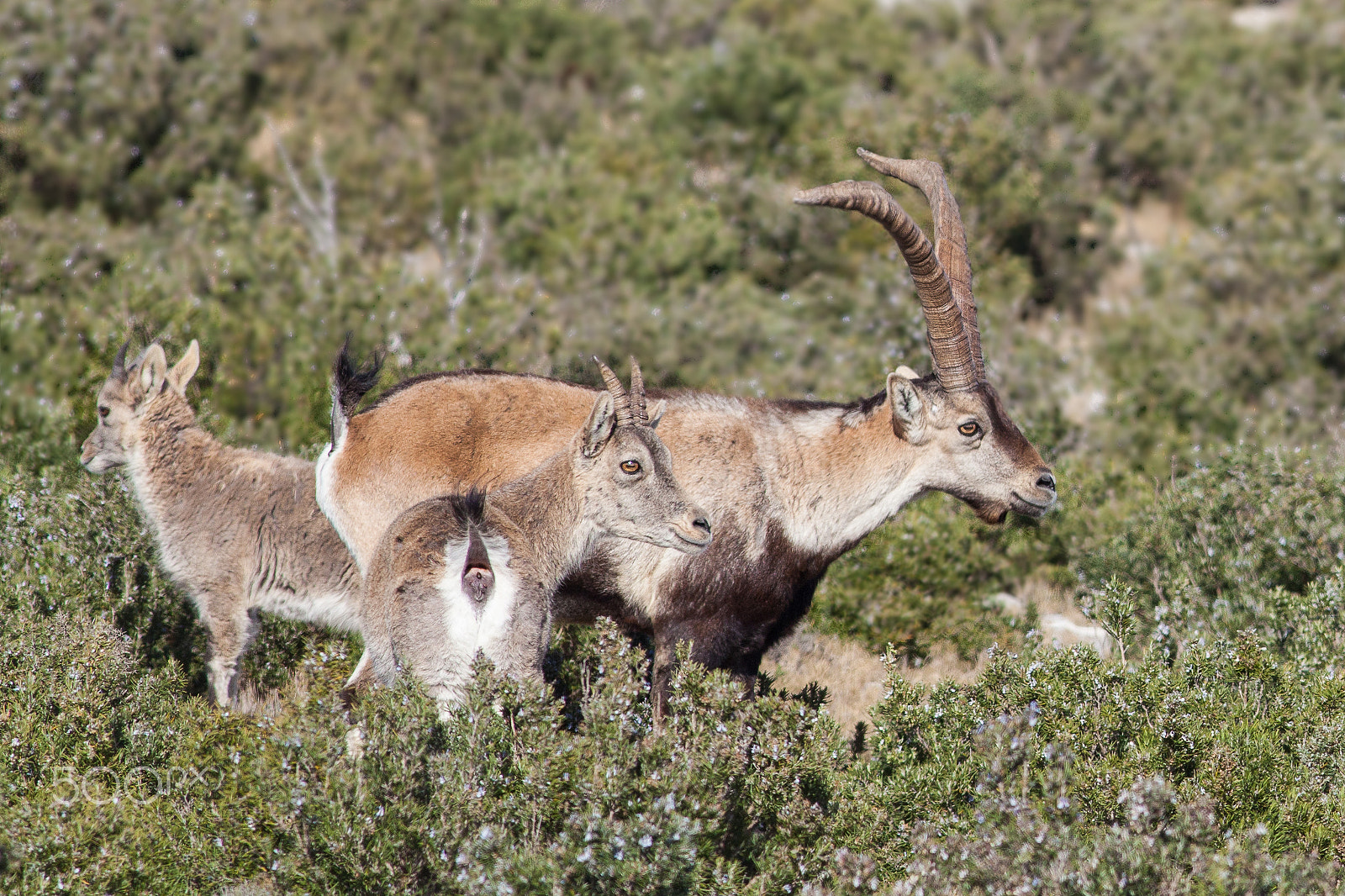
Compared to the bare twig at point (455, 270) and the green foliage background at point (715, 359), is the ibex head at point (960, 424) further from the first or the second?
the bare twig at point (455, 270)

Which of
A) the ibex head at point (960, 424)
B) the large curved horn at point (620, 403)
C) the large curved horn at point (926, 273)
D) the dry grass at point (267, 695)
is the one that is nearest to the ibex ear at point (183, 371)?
the dry grass at point (267, 695)

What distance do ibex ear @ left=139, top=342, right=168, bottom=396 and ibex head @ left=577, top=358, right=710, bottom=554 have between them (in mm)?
3017

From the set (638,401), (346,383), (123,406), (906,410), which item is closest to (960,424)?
(906,410)

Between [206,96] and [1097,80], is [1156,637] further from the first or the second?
[1097,80]

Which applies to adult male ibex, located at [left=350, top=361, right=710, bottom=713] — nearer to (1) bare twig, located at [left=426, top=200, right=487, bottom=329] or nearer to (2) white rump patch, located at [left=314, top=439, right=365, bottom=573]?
(2) white rump patch, located at [left=314, top=439, right=365, bottom=573]

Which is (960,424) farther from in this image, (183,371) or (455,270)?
(455,270)

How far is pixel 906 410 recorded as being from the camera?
22.5ft

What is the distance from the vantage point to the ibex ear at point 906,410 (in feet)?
22.2

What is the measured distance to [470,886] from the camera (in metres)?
4.75

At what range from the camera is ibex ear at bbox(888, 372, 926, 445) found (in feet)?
22.2

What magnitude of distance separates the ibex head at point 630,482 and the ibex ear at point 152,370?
9.90 ft

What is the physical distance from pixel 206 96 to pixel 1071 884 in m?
17.0

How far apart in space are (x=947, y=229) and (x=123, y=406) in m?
4.91
